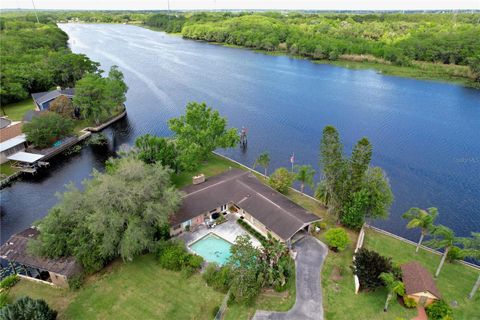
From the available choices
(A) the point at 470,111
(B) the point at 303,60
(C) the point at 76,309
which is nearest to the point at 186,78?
(B) the point at 303,60

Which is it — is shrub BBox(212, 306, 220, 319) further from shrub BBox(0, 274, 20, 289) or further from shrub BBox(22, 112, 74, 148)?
shrub BBox(22, 112, 74, 148)

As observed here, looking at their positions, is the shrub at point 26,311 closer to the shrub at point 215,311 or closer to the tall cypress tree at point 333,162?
the shrub at point 215,311

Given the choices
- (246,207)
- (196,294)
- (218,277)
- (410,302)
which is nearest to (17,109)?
(246,207)

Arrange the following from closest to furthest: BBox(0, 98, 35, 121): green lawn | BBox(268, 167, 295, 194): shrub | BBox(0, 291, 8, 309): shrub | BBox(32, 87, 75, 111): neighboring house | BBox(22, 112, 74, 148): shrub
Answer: BBox(0, 291, 8, 309): shrub, BBox(268, 167, 295, 194): shrub, BBox(22, 112, 74, 148): shrub, BBox(32, 87, 75, 111): neighboring house, BBox(0, 98, 35, 121): green lawn

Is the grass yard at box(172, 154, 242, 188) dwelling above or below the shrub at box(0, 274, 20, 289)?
above

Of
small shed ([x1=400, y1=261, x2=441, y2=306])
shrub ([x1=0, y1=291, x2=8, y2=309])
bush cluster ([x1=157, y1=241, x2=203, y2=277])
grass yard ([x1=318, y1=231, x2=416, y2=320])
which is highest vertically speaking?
small shed ([x1=400, y1=261, x2=441, y2=306])

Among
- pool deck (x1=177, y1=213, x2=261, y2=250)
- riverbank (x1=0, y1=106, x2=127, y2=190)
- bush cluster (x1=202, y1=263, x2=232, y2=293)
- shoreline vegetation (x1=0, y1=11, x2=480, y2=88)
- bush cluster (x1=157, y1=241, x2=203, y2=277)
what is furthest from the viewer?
shoreline vegetation (x1=0, y1=11, x2=480, y2=88)

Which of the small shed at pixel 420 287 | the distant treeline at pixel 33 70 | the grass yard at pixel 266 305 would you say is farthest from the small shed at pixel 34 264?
the distant treeline at pixel 33 70

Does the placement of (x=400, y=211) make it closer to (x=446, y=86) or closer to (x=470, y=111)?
(x=470, y=111)

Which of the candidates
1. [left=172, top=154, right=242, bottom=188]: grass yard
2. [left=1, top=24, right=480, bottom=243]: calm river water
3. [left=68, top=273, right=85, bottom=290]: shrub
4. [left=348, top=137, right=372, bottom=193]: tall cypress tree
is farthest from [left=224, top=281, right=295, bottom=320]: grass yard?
[left=172, top=154, right=242, bottom=188]: grass yard

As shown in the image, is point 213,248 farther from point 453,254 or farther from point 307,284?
point 453,254
